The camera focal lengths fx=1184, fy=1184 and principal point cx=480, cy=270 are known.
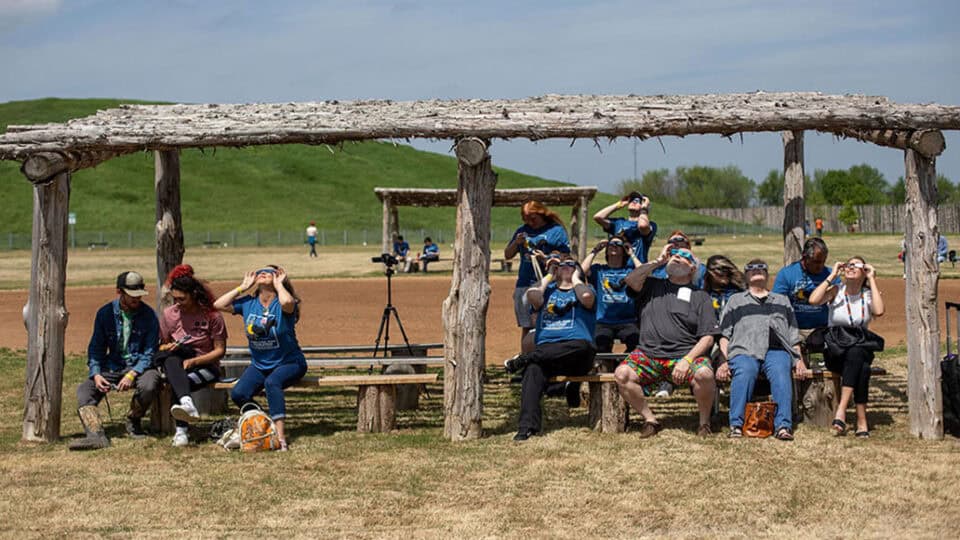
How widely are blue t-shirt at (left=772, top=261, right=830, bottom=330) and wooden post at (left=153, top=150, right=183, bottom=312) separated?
577 cm

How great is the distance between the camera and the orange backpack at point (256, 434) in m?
9.27

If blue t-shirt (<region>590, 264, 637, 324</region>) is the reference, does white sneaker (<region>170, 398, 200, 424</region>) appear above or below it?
below

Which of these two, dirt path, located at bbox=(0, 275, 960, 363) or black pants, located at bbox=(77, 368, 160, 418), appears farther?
dirt path, located at bbox=(0, 275, 960, 363)

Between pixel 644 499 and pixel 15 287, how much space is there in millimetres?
24879

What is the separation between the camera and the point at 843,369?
9.61 meters

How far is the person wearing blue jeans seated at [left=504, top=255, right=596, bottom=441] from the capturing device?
9664 mm

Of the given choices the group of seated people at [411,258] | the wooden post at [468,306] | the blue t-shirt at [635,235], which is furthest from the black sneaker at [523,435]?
the group of seated people at [411,258]

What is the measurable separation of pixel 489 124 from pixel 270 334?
2.44 meters

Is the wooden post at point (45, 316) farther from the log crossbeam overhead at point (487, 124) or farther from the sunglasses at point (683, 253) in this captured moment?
the sunglasses at point (683, 253)

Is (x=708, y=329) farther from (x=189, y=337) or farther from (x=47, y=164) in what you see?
(x=47, y=164)

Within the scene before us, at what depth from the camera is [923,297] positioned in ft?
30.8

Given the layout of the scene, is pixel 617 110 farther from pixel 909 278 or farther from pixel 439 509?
pixel 439 509

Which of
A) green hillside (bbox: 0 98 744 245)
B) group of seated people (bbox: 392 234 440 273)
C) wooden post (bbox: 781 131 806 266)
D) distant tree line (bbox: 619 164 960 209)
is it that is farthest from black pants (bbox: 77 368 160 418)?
distant tree line (bbox: 619 164 960 209)

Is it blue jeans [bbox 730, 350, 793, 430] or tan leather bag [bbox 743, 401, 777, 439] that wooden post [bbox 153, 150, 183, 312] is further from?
tan leather bag [bbox 743, 401, 777, 439]
